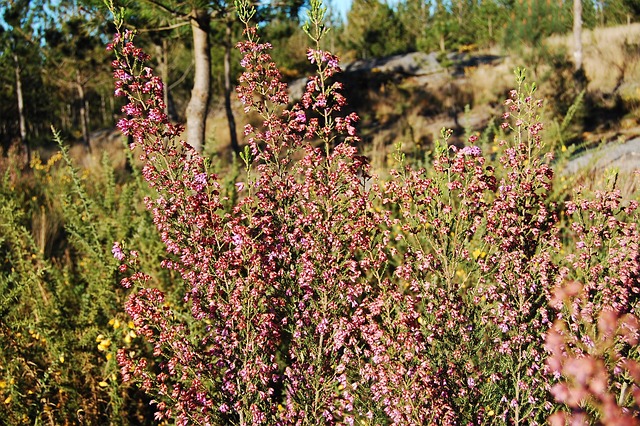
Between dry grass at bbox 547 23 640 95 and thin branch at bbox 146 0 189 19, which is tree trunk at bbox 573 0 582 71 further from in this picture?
thin branch at bbox 146 0 189 19

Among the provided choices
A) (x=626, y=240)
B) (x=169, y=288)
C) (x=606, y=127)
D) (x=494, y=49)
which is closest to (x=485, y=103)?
(x=606, y=127)

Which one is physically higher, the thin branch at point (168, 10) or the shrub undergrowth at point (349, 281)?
the thin branch at point (168, 10)

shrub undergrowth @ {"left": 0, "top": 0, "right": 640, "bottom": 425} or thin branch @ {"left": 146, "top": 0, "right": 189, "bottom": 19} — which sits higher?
thin branch @ {"left": 146, "top": 0, "right": 189, "bottom": 19}

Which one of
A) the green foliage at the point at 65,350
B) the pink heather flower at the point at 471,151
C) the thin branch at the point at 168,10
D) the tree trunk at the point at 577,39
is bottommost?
the green foliage at the point at 65,350

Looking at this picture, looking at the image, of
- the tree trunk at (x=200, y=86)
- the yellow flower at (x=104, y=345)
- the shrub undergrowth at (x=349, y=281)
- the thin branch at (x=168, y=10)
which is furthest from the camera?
the tree trunk at (x=200, y=86)

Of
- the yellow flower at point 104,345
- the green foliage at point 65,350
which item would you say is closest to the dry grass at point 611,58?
the green foliage at point 65,350

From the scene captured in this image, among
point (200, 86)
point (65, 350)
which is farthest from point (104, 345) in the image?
point (200, 86)

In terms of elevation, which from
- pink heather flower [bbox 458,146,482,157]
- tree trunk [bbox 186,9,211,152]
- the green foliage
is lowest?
the green foliage

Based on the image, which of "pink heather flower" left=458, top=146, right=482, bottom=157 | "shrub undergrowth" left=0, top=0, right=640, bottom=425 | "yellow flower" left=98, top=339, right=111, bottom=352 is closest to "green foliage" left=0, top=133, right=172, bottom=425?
"yellow flower" left=98, top=339, right=111, bottom=352

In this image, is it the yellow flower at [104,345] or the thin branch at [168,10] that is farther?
the thin branch at [168,10]

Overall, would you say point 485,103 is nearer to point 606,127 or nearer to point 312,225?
point 606,127

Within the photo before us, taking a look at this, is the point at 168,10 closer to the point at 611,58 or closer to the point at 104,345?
the point at 104,345

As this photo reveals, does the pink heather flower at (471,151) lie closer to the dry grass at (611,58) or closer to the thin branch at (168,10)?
the thin branch at (168,10)

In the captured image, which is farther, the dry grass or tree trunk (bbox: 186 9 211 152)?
the dry grass
